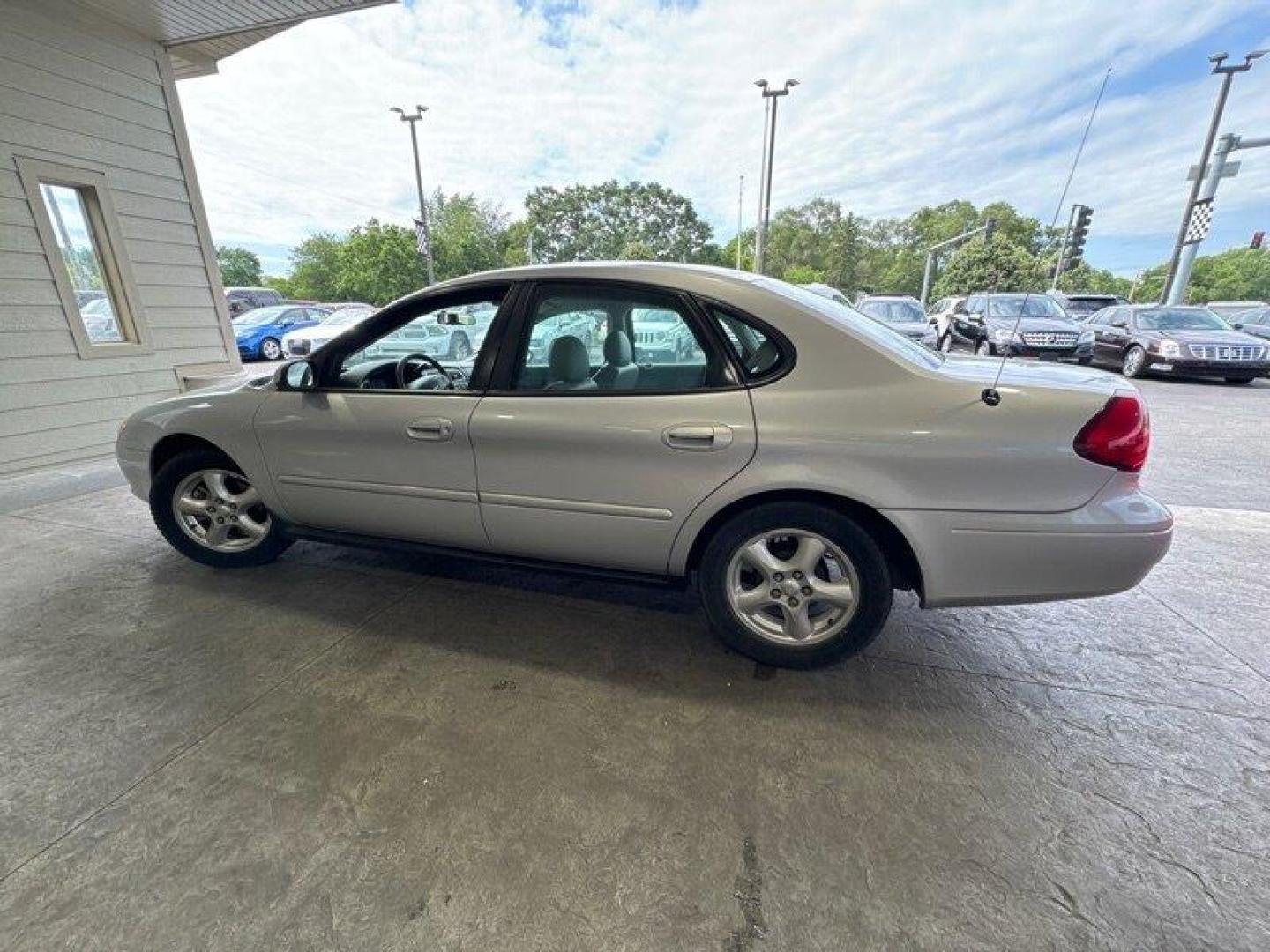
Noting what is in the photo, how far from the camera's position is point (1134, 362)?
31.9 ft

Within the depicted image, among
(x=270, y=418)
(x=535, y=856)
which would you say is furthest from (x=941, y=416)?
(x=270, y=418)

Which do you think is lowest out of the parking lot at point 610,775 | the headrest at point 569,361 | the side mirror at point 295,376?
the parking lot at point 610,775

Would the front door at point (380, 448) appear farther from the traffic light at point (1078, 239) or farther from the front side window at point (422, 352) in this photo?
the traffic light at point (1078, 239)

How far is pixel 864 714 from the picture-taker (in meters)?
2.01

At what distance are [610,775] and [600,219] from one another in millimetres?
39834

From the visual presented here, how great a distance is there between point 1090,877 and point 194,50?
9.30 metres

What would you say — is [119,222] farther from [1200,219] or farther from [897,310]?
[1200,219]

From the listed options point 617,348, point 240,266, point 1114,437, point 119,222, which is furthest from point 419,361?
point 240,266

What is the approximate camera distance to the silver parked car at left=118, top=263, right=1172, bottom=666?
1852 millimetres

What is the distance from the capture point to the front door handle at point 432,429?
7.89 ft

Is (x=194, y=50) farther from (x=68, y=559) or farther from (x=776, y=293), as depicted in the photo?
(x=776, y=293)

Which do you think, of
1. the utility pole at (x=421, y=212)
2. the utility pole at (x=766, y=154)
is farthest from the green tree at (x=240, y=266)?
the utility pole at (x=766, y=154)

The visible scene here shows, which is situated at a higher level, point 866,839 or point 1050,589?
point 1050,589

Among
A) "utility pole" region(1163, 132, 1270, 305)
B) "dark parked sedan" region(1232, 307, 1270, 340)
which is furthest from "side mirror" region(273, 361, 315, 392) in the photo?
"utility pole" region(1163, 132, 1270, 305)
